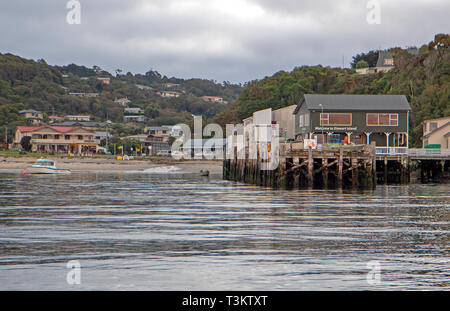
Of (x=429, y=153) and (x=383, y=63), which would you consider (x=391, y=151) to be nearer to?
(x=429, y=153)

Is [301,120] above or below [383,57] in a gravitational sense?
below

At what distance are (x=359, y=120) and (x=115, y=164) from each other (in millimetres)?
49958

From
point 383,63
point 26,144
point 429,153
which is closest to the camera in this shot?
point 429,153

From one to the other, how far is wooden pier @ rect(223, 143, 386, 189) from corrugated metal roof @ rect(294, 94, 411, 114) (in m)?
18.0

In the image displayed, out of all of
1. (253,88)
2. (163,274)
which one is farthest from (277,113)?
(163,274)

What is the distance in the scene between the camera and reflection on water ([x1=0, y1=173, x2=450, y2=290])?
16.4 metres

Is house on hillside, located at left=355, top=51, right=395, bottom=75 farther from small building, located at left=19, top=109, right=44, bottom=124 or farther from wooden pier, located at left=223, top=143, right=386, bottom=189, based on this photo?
wooden pier, located at left=223, top=143, right=386, bottom=189

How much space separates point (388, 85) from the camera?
119812 millimetres

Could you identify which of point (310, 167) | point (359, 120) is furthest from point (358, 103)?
point (310, 167)

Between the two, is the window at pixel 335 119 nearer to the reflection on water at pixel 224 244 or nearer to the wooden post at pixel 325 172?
the wooden post at pixel 325 172

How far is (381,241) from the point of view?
22.7 m

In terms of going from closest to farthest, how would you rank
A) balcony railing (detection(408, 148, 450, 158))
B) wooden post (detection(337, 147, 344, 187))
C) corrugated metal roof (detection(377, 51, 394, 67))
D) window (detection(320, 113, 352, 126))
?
wooden post (detection(337, 147, 344, 187)), balcony railing (detection(408, 148, 450, 158)), window (detection(320, 113, 352, 126)), corrugated metal roof (detection(377, 51, 394, 67))

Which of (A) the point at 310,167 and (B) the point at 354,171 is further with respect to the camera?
(B) the point at 354,171

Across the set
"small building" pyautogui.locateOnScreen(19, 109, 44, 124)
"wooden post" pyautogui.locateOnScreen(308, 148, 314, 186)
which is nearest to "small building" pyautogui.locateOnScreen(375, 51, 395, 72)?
"small building" pyautogui.locateOnScreen(19, 109, 44, 124)
